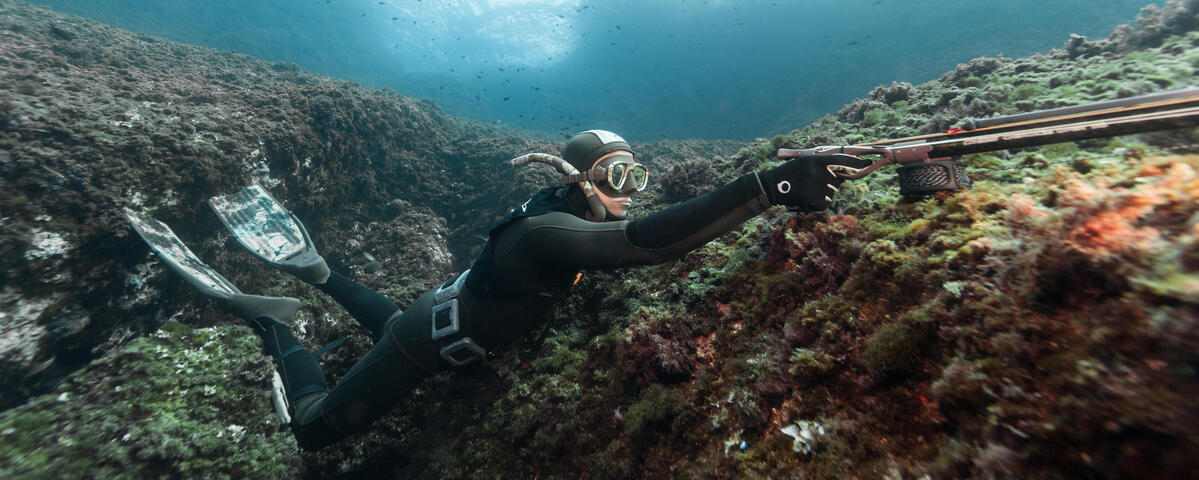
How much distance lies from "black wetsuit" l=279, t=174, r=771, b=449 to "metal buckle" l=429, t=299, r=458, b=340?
16 millimetres

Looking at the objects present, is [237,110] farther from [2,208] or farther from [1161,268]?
[1161,268]

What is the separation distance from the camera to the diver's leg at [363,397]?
10.8ft

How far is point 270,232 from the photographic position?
221 inches

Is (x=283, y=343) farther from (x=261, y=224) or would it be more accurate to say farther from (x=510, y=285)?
(x=510, y=285)

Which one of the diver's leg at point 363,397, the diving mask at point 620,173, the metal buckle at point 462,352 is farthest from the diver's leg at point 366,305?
the diving mask at point 620,173

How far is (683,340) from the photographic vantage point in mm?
2340

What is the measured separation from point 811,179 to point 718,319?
3.28ft

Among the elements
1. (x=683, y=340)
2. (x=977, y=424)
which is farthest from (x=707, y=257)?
(x=977, y=424)

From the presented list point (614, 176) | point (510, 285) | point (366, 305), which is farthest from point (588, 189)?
point (366, 305)

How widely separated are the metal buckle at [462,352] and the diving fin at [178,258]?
355 centimetres

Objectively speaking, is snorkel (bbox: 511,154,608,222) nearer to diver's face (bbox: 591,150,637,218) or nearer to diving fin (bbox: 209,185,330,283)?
diver's face (bbox: 591,150,637,218)

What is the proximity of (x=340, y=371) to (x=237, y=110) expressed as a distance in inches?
249

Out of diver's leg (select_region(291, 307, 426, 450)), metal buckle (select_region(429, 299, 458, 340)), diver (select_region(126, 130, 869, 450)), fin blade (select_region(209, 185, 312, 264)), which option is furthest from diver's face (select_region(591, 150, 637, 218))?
fin blade (select_region(209, 185, 312, 264))

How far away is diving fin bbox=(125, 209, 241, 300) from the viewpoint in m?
4.62
